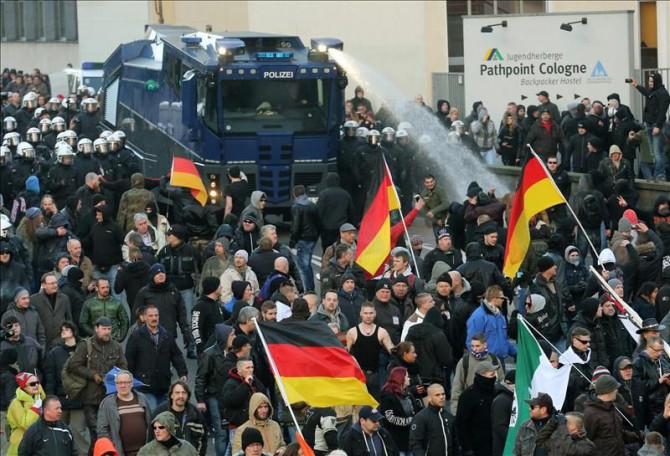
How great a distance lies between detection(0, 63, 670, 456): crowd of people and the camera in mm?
19156

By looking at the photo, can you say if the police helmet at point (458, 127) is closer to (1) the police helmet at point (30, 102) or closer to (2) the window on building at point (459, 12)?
(1) the police helmet at point (30, 102)

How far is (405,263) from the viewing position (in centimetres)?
2305

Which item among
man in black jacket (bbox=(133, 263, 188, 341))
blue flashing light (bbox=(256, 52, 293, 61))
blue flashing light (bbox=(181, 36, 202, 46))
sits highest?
blue flashing light (bbox=(181, 36, 202, 46))

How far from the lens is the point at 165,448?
18.3 meters

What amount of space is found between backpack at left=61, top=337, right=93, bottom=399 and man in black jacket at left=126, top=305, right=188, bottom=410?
0.52 m

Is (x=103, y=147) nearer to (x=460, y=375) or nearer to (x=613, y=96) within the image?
(x=613, y=96)

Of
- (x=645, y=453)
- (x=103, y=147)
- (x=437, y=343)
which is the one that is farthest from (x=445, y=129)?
(x=645, y=453)

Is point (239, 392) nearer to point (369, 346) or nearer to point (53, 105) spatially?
point (369, 346)

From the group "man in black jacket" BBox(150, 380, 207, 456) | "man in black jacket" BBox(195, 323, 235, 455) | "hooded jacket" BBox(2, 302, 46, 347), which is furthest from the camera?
"hooded jacket" BBox(2, 302, 46, 347)

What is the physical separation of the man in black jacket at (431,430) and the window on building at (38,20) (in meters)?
51.6

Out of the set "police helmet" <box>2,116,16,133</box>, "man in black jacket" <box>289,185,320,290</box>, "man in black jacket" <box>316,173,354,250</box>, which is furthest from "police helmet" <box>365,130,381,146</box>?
"police helmet" <box>2,116,16,133</box>

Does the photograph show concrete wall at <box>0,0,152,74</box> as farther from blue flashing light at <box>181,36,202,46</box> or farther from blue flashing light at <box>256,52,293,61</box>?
blue flashing light at <box>256,52,293,61</box>

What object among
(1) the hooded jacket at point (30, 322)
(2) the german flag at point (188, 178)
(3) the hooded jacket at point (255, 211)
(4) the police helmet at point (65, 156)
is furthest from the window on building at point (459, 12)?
(1) the hooded jacket at point (30, 322)

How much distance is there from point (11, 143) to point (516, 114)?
27.6ft
